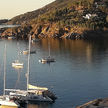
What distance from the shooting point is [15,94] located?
54.0 m

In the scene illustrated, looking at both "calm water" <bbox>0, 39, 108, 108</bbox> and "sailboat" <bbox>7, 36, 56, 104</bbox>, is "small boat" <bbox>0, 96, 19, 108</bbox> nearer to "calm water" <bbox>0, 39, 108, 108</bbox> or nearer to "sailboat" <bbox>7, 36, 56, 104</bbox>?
"sailboat" <bbox>7, 36, 56, 104</bbox>

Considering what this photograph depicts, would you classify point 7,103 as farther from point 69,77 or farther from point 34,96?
point 69,77

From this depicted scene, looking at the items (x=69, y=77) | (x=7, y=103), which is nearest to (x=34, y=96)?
(x=7, y=103)

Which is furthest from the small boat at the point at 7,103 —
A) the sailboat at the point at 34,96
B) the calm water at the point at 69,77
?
the calm water at the point at 69,77

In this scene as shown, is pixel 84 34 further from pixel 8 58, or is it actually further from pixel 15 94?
pixel 15 94

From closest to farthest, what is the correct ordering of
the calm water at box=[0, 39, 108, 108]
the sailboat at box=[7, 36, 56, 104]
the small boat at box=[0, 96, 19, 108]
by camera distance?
1. the small boat at box=[0, 96, 19, 108]
2. the sailboat at box=[7, 36, 56, 104]
3. the calm water at box=[0, 39, 108, 108]

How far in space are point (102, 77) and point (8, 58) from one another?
136ft

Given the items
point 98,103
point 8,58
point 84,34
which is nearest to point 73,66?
point 8,58

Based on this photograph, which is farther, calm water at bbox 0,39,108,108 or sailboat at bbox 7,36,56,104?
calm water at bbox 0,39,108,108

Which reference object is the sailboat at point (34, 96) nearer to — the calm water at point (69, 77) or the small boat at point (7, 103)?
the calm water at point (69, 77)

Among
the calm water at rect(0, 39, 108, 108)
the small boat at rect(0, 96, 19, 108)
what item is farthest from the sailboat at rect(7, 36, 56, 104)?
the small boat at rect(0, 96, 19, 108)

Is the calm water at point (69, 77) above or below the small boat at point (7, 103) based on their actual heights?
above

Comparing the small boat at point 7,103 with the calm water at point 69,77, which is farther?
the calm water at point 69,77

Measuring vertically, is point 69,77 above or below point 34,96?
above
